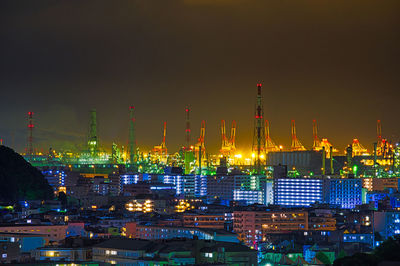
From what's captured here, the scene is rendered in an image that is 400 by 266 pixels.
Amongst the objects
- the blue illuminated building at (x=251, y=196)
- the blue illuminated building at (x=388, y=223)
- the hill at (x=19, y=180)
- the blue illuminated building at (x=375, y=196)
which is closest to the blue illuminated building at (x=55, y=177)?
the blue illuminated building at (x=251, y=196)

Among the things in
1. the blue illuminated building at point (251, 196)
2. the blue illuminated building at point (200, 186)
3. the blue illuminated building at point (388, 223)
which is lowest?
the blue illuminated building at point (388, 223)

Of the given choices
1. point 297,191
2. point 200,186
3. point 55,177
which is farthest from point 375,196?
point 55,177

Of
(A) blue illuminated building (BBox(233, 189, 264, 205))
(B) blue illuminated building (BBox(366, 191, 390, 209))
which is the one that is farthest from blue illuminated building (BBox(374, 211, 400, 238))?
(A) blue illuminated building (BBox(233, 189, 264, 205))

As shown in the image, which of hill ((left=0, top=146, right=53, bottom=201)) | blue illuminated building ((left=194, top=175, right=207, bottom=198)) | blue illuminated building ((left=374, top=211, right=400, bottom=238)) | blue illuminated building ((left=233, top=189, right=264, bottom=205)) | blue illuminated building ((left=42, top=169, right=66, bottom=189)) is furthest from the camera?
blue illuminated building ((left=42, top=169, right=66, bottom=189))

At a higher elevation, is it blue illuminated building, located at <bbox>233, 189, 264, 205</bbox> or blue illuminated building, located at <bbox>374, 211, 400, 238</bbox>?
blue illuminated building, located at <bbox>233, 189, 264, 205</bbox>

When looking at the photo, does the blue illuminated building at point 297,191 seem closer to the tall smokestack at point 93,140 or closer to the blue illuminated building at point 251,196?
the blue illuminated building at point 251,196

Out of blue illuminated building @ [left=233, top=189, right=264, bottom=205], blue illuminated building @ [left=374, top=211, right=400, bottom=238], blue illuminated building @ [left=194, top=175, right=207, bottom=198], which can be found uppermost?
blue illuminated building @ [left=194, top=175, right=207, bottom=198]

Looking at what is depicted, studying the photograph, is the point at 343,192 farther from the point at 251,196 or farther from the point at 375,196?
the point at 251,196

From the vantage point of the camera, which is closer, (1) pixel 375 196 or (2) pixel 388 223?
(2) pixel 388 223

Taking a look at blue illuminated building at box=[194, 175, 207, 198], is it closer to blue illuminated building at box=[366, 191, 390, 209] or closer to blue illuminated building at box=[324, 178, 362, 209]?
blue illuminated building at box=[324, 178, 362, 209]
